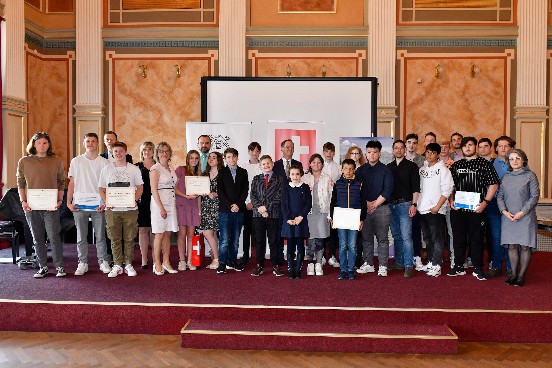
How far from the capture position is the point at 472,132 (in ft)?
28.0

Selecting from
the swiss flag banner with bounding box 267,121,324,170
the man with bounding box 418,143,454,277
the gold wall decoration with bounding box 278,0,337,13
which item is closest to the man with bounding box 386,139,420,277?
the man with bounding box 418,143,454,277

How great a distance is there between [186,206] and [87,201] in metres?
A: 0.99

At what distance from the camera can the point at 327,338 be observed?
3.64 metres

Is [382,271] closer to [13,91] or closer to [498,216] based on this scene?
[498,216]

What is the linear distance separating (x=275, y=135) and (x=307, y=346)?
3.98m

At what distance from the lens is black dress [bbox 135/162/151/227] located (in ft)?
17.2

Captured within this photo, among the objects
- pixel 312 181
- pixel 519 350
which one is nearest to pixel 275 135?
pixel 312 181

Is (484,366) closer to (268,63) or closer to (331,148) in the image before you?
(331,148)

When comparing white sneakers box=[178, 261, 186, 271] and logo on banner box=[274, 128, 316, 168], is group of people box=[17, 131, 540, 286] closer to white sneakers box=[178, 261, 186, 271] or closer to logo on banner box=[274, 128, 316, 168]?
white sneakers box=[178, 261, 186, 271]

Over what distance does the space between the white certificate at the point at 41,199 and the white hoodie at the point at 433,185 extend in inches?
145

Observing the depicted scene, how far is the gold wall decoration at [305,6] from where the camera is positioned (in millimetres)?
8570

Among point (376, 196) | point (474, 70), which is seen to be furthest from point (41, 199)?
point (474, 70)

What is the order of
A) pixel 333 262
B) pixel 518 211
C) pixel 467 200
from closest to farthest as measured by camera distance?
pixel 518 211, pixel 467 200, pixel 333 262

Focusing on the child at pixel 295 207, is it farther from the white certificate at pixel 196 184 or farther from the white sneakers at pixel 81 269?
the white sneakers at pixel 81 269
